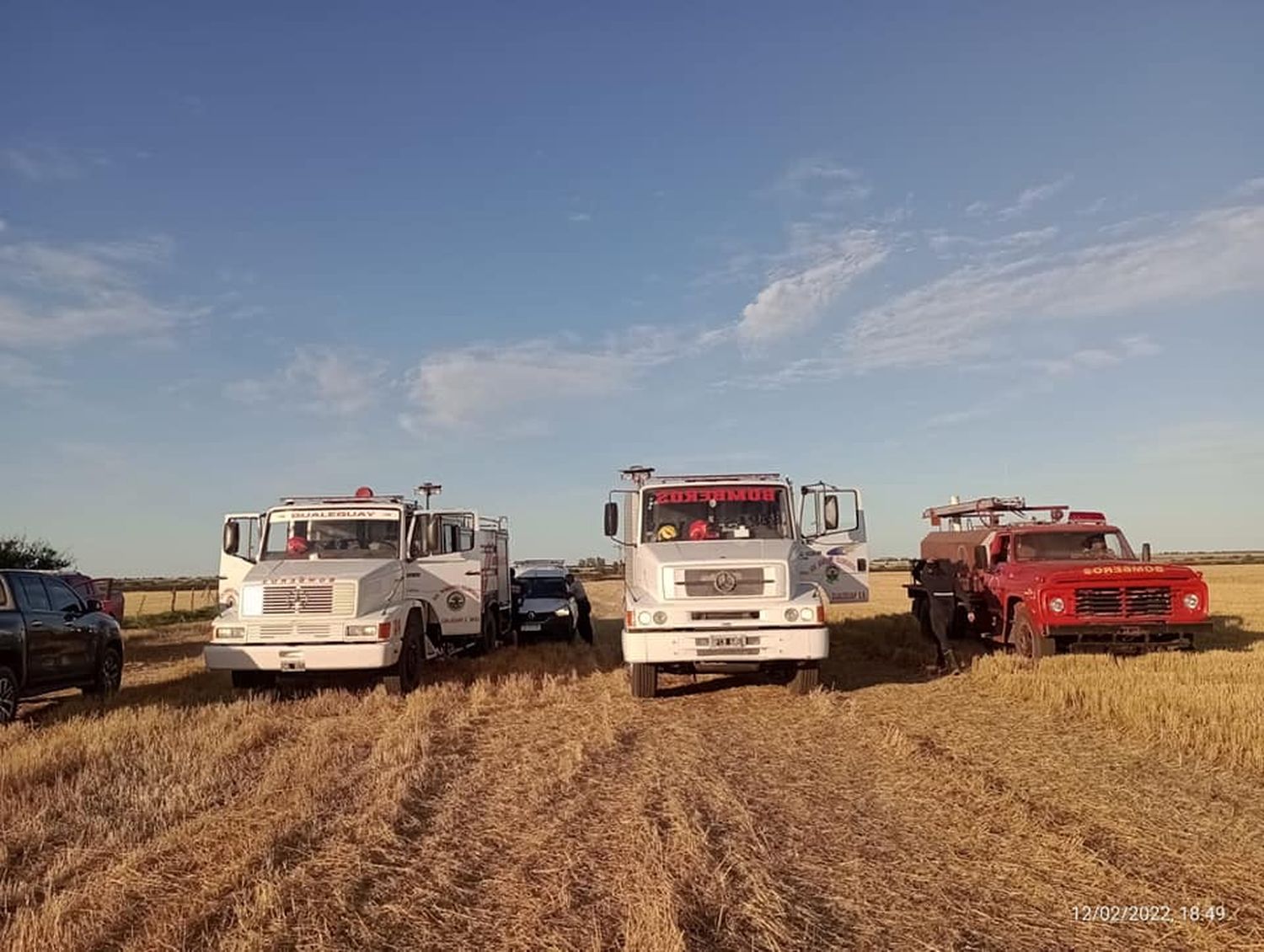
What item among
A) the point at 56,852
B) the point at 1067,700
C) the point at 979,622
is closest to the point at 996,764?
the point at 1067,700

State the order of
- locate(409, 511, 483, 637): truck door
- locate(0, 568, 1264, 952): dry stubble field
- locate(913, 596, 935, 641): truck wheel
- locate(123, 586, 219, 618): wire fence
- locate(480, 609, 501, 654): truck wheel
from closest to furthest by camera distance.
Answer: locate(0, 568, 1264, 952): dry stubble field → locate(409, 511, 483, 637): truck door → locate(480, 609, 501, 654): truck wheel → locate(913, 596, 935, 641): truck wheel → locate(123, 586, 219, 618): wire fence

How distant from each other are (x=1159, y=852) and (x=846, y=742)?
3.67m

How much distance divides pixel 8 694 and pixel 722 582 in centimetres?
756

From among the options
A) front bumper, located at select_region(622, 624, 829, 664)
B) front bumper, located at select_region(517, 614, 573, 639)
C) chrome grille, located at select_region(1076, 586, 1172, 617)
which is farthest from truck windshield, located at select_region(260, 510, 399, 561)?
chrome grille, located at select_region(1076, 586, 1172, 617)

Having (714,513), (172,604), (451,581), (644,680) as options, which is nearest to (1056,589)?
(714,513)

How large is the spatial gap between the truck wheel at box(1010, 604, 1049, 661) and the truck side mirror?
3.71 m

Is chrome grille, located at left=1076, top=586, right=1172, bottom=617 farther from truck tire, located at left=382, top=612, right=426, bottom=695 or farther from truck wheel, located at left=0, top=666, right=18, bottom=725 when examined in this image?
truck wheel, located at left=0, top=666, right=18, bottom=725

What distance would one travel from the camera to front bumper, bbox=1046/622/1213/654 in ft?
44.4

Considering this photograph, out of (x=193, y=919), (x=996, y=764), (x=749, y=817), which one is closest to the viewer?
(x=193, y=919)

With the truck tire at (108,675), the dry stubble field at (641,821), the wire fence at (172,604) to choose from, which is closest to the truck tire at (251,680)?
the dry stubble field at (641,821)

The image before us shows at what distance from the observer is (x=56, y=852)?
5535mm

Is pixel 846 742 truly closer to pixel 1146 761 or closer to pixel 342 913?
pixel 1146 761

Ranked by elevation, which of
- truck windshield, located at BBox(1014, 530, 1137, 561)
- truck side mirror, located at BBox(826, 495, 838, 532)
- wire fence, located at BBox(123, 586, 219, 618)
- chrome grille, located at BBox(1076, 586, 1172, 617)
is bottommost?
wire fence, located at BBox(123, 586, 219, 618)

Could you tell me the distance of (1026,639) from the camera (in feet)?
47.2
